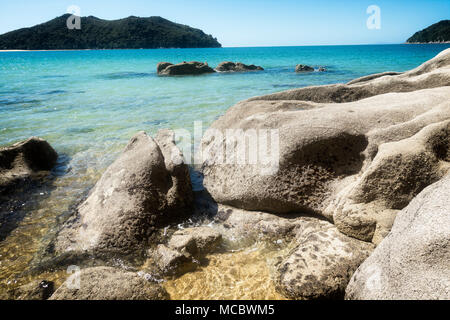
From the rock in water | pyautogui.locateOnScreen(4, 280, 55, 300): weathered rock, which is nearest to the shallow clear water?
pyautogui.locateOnScreen(4, 280, 55, 300): weathered rock

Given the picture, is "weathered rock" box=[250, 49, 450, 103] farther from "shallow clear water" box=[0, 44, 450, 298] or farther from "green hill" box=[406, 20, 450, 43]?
"green hill" box=[406, 20, 450, 43]

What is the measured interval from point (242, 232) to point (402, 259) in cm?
228

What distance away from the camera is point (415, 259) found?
2355 millimetres

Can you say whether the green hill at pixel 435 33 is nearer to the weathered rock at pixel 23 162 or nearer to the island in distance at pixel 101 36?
the island in distance at pixel 101 36

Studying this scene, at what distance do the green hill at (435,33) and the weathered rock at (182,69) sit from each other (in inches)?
5909

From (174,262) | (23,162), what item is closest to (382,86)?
(174,262)

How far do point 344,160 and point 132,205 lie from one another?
3.21 metres

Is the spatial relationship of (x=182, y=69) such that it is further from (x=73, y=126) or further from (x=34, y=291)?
(x=34, y=291)

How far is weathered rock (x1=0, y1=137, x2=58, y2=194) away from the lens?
577cm

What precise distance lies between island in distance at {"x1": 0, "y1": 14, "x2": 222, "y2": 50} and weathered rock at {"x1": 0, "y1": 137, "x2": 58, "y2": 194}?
142m

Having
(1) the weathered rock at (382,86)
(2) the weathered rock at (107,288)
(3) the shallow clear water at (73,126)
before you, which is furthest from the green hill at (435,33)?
(2) the weathered rock at (107,288)

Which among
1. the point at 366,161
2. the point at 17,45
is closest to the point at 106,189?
the point at 366,161

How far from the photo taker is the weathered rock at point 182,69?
102 ft
